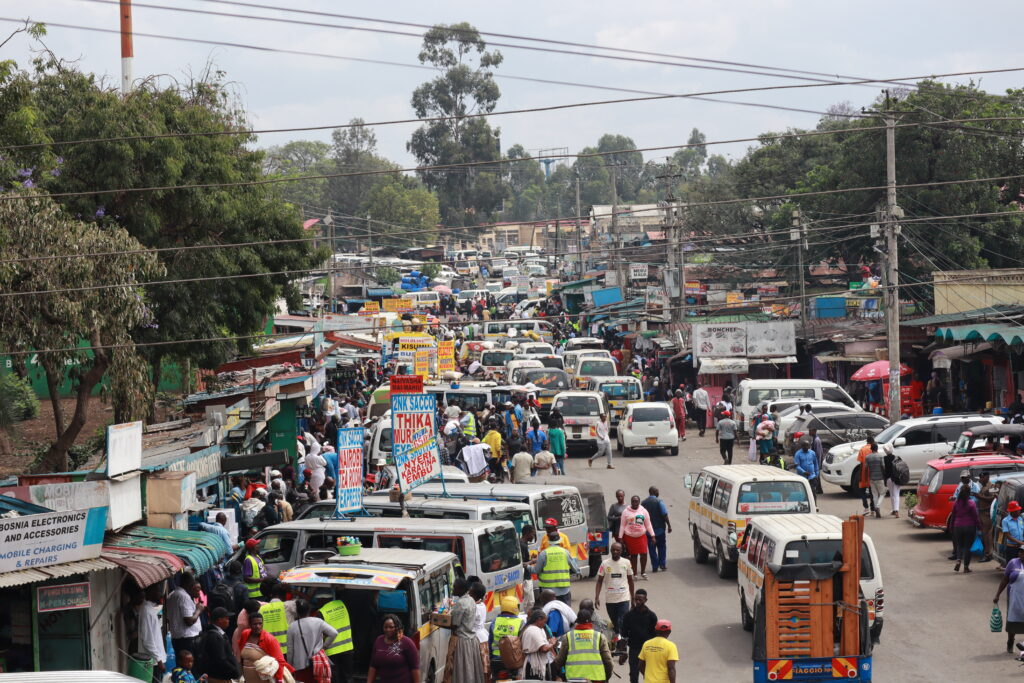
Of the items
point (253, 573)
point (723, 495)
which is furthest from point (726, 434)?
point (253, 573)

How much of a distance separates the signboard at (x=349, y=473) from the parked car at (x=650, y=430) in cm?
1807

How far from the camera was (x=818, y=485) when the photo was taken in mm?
26266

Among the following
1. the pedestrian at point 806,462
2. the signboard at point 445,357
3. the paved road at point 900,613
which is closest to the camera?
the paved road at point 900,613

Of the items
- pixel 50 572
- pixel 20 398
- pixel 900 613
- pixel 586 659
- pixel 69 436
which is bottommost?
pixel 900 613

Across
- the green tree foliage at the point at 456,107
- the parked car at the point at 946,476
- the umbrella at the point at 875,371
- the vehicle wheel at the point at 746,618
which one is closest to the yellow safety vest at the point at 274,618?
the vehicle wheel at the point at 746,618

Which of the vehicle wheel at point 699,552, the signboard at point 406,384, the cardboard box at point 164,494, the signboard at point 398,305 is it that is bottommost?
the vehicle wheel at point 699,552

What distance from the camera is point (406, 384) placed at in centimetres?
1914

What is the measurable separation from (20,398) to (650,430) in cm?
1661

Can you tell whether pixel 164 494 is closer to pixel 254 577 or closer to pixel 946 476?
pixel 254 577

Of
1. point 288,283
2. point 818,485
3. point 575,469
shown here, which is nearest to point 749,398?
point 575,469

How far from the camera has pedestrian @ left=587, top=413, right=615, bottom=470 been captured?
31.6 meters

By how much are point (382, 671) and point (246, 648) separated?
1.24m

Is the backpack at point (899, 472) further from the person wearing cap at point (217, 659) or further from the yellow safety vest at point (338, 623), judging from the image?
the person wearing cap at point (217, 659)

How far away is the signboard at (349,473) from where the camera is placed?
1566cm
